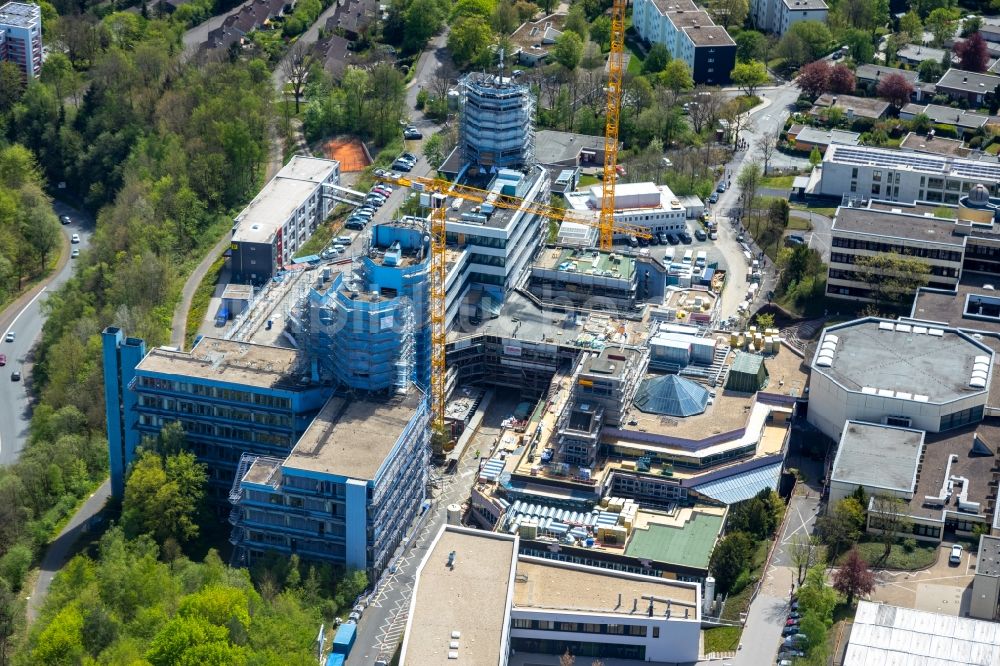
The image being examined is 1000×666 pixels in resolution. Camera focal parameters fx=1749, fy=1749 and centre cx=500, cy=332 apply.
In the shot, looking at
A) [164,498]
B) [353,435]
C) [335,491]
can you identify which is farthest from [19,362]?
[335,491]

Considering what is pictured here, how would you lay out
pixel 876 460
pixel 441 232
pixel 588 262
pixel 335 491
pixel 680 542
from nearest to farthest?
pixel 335 491
pixel 680 542
pixel 876 460
pixel 441 232
pixel 588 262

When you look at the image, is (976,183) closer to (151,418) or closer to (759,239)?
(759,239)

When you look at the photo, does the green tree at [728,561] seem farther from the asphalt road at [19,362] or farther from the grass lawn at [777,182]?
the grass lawn at [777,182]

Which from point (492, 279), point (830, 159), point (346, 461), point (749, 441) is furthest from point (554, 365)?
point (830, 159)

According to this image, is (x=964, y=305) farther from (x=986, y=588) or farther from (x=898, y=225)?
(x=986, y=588)

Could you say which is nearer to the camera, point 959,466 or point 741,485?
point 741,485

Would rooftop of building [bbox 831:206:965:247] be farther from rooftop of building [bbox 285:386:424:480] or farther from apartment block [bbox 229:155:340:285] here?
apartment block [bbox 229:155:340:285]
